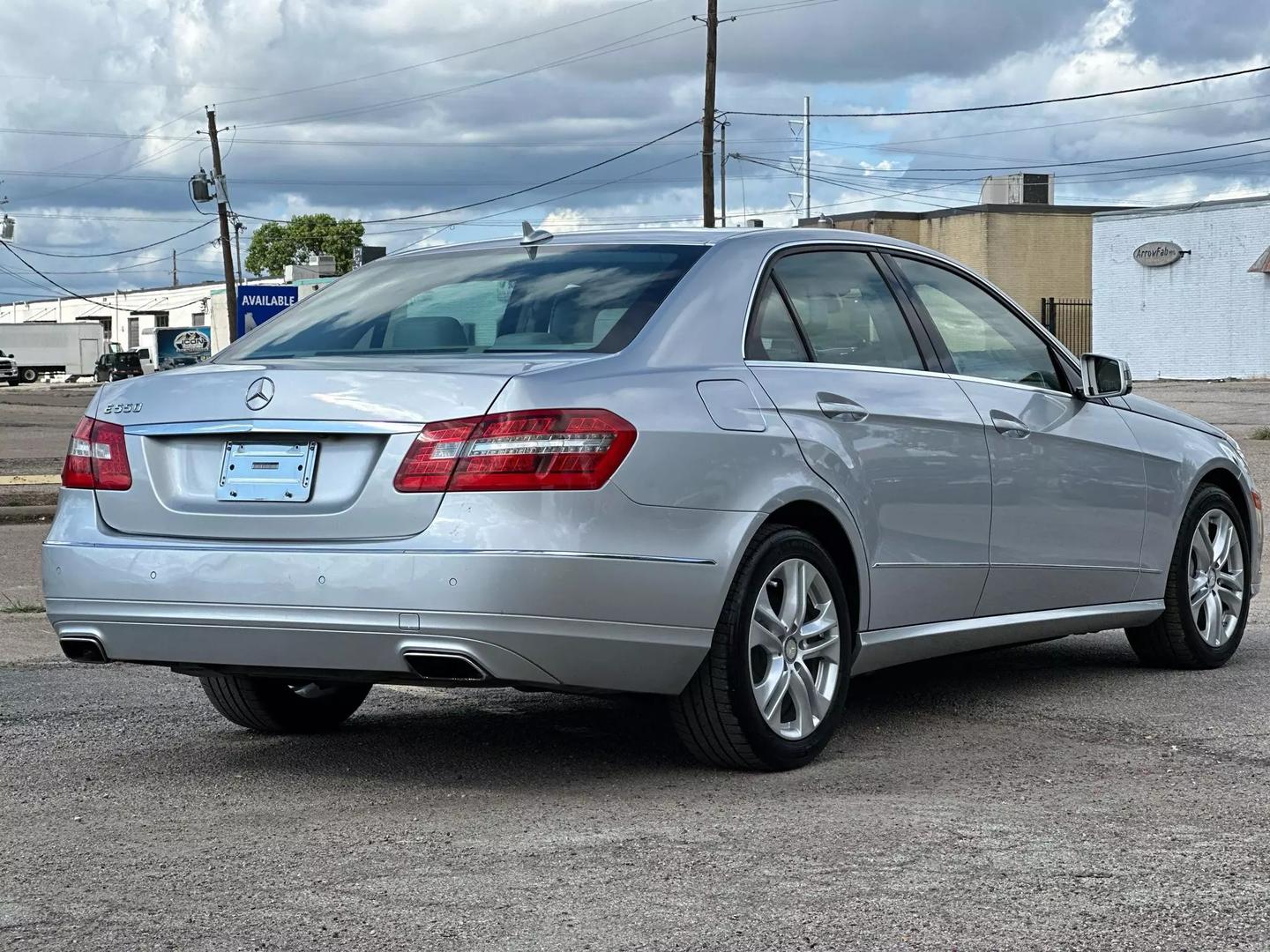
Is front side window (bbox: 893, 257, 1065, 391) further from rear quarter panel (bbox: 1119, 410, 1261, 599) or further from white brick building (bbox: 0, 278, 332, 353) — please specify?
white brick building (bbox: 0, 278, 332, 353)

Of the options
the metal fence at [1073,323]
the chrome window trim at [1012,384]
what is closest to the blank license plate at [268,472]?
the chrome window trim at [1012,384]

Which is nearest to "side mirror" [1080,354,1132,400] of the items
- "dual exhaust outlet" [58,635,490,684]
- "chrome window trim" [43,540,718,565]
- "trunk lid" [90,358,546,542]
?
"chrome window trim" [43,540,718,565]

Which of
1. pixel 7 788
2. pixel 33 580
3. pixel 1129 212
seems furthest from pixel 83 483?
pixel 1129 212

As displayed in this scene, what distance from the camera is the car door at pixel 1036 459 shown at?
6.10 metres

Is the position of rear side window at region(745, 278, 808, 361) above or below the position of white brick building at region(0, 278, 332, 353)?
below

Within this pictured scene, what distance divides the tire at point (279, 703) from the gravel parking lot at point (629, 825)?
0.28 feet

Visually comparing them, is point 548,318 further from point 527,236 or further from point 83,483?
point 83,483

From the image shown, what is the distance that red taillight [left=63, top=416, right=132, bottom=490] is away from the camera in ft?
16.4

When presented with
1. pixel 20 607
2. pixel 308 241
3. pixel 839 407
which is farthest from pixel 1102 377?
pixel 308 241

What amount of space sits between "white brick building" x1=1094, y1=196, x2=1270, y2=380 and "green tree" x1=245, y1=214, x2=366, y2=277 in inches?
2674

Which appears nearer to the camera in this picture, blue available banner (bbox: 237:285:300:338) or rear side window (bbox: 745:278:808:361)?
rear side window (bbox: 745:278:808:361)

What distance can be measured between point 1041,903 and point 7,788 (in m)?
2.92

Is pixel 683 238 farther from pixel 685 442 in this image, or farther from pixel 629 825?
pixel 629 825

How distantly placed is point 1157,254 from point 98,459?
45133 millimetres
